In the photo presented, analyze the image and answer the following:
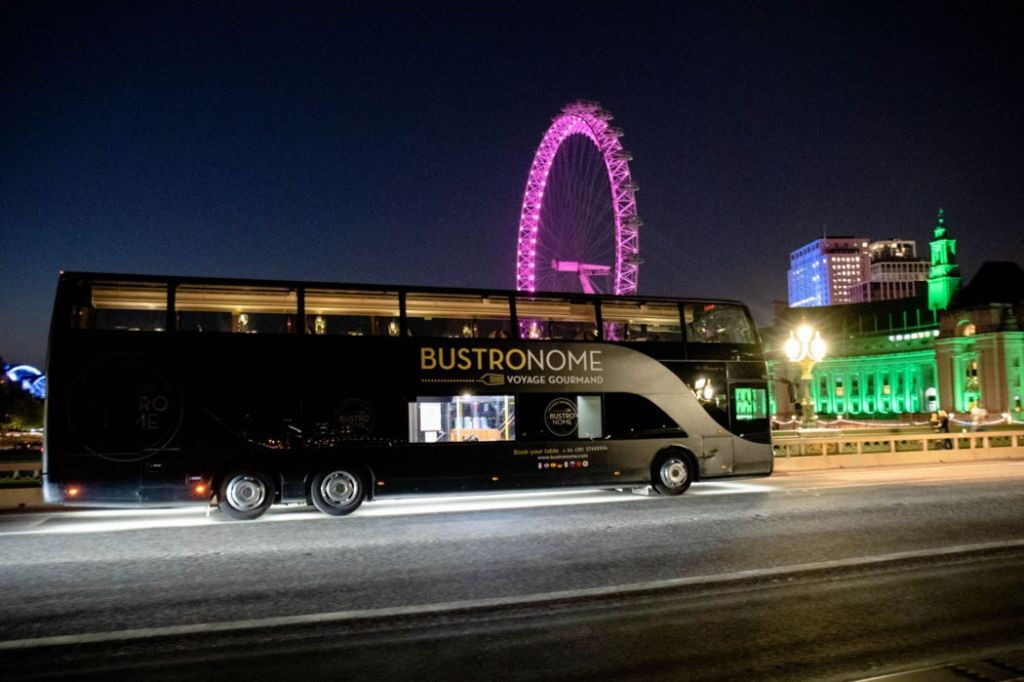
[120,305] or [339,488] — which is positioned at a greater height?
[120,305]

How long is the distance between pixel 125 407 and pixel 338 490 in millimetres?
4162

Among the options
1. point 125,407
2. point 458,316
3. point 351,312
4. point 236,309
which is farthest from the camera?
point 458,316

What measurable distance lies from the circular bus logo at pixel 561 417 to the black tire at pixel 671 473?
7.20ft

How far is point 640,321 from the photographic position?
19.2 m

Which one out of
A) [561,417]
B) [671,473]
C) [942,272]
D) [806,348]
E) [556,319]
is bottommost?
[671,473]

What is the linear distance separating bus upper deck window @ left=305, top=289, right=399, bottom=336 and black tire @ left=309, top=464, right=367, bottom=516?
2.71m

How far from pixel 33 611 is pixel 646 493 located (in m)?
13.6

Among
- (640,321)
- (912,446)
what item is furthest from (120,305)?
(912,446)

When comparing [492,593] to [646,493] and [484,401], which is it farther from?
[646,493]

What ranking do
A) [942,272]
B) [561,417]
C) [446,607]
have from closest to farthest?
[446,607], [561,417], [942,272]

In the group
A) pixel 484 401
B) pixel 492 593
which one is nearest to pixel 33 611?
pixel 492 593

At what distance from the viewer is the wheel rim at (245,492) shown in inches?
618

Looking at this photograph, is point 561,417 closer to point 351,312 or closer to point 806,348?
point 351,312

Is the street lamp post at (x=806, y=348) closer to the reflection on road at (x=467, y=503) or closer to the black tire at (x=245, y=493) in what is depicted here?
the reflection on road at (x=467, y=503)
